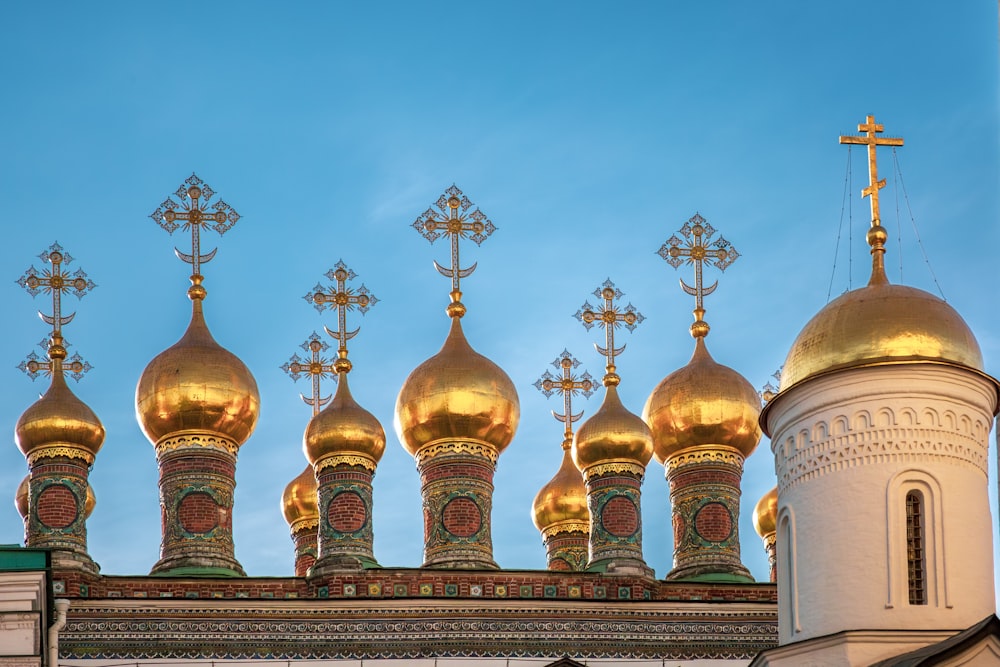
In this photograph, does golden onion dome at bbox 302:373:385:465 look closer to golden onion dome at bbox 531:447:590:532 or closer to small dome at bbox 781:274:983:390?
golden onion dome at bbox 531:447:590:532

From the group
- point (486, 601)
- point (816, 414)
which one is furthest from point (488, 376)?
point (816, 414)

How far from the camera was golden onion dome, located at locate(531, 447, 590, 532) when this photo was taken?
32.8 m

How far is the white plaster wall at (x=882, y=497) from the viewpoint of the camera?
2275 cm

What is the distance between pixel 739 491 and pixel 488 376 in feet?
11.3

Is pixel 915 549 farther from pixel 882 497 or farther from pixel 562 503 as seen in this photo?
pixel 562 503

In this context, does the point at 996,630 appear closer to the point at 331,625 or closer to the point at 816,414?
the point at 816,414

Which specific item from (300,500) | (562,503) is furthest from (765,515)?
(300,500)

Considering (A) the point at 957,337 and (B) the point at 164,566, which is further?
(B) the point at 164,566

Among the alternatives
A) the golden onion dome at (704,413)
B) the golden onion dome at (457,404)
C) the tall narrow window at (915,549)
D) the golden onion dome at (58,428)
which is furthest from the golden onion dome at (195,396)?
the tall narrow window at (915,549)

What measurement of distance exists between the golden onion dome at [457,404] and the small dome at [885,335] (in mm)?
5911

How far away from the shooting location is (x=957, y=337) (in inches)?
930

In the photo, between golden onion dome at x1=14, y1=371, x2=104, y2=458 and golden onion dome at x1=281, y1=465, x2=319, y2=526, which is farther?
golden onion dome at x1=281, y1=465, x2=319, y2=526

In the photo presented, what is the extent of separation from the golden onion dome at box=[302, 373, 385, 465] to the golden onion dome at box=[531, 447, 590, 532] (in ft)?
12.1

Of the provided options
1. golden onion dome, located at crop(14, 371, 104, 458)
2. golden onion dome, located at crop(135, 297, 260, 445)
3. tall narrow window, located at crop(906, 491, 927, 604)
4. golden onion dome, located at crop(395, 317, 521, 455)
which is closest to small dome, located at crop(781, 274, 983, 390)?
tall narrow window, located at crop(906, 491, 927, 604)
